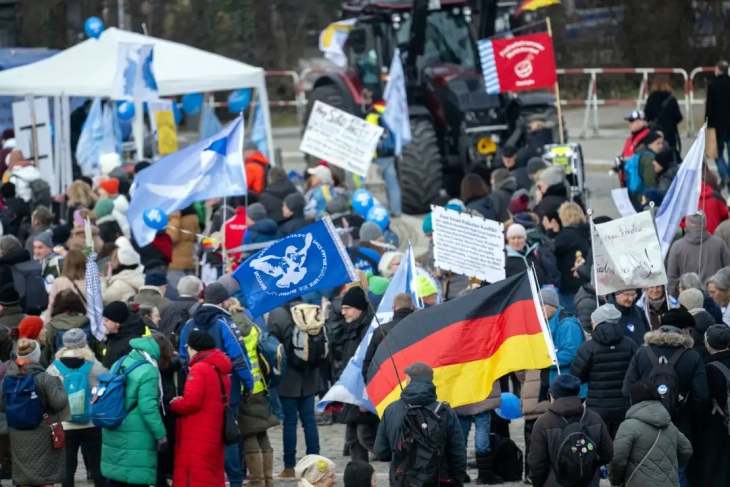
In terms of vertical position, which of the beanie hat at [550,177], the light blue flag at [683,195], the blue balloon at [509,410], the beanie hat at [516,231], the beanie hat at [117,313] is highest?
the light blue flag at [683,195]

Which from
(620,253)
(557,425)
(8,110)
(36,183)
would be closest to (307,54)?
(8,110)

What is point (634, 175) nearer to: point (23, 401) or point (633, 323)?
point (633, 323)

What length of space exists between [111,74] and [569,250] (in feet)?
31.9

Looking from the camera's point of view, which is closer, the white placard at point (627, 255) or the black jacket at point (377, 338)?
the black jacket at point (377, 338)

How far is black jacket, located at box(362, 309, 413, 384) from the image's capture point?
36.1ft

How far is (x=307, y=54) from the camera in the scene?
3531 cm

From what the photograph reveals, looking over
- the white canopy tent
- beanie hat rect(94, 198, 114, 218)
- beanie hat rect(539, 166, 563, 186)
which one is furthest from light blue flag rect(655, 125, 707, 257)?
the white canopy tent

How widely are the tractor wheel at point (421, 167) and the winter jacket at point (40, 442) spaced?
11.1 meters

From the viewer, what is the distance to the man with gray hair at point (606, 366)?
1075cm

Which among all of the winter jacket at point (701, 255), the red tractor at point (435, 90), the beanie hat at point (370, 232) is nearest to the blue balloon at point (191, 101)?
the red tractor at point (435, 90)

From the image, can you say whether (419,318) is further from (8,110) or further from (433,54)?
(8,110)

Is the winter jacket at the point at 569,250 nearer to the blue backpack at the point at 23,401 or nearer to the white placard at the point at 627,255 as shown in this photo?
the white placard at the point at 627,255

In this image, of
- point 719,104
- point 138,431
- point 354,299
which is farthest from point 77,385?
point 719,104

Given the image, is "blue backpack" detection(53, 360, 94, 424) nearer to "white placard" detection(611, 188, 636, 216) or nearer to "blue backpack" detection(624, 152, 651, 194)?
"white placard" detection(611, 188, 636, 216)
